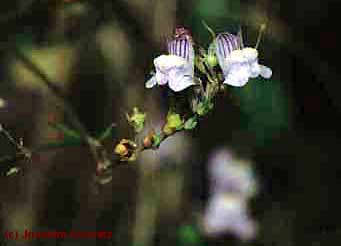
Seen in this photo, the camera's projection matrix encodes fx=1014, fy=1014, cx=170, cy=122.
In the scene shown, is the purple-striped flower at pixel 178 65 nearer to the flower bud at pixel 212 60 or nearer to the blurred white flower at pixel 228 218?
the flower bud at pixel 212 60

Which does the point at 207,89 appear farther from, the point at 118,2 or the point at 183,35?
the point at 118,2

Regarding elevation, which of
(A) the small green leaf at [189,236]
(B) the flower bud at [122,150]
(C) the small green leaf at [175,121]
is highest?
(A) the small green leaf at [189,236]

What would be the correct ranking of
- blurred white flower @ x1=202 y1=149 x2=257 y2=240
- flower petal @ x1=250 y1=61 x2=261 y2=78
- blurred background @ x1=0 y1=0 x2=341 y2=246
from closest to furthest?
flower petal @ x1=250 y1=61 x2=261 y2=78 < blurred background @ x1=0 y1=0 x2=341 y2=246 < blurred white flower @ x1=202 y1=149 x2=257 y2=240

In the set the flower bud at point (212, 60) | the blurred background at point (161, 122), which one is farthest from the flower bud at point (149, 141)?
the blurred background at point (161, 122)

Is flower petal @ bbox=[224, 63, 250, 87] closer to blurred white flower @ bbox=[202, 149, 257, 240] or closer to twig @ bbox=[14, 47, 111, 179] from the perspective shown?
twig @ bbox=[14, 47, 111, 179]

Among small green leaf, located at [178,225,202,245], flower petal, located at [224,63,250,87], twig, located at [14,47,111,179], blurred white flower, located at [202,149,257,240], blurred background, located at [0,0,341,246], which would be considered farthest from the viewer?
blurred white flower, located at [202,149,257,240]

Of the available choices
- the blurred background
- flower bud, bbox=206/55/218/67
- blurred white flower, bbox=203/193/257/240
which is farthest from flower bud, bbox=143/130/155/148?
blurred white flower, bbox=203/193/257/240
